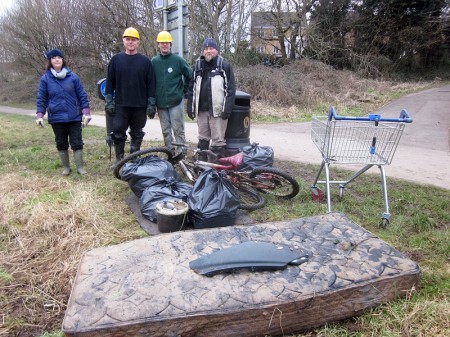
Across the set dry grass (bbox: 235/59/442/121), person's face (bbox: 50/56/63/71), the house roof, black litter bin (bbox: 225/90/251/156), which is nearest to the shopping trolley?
black litter bin (bbox: 225/90/251/156)

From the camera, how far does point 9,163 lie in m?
5.83

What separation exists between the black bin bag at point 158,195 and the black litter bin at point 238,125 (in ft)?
5.37

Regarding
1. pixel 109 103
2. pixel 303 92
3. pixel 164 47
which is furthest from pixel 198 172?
pixel 303 92

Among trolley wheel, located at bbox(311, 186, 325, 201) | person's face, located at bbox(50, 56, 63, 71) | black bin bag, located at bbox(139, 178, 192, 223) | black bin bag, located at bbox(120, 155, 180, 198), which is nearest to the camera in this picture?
black bin bag, located at bbox(139, 178, 192, 223)

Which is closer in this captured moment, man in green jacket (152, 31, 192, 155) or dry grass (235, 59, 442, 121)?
man in green jacket (152, 31, 192, 155)

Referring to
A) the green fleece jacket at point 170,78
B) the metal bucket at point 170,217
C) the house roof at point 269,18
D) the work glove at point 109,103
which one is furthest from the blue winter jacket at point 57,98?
the house roof at point 269,18

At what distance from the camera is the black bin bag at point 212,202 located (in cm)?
334

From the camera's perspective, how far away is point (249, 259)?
2285mm

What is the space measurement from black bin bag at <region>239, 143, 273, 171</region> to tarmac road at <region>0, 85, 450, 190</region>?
193 cm

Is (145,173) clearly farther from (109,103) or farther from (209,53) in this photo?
(209,53)

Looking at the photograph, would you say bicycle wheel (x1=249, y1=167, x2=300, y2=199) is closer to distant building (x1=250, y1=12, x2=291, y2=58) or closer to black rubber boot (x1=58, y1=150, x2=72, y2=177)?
black rubber boot (x1=58, y1=150, x2=72, y2=177)

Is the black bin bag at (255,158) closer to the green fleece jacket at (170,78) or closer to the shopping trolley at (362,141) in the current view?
the shopping trolley at (362,141)

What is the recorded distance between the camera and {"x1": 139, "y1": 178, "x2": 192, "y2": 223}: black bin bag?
3.61m

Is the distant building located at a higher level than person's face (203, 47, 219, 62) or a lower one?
higher
